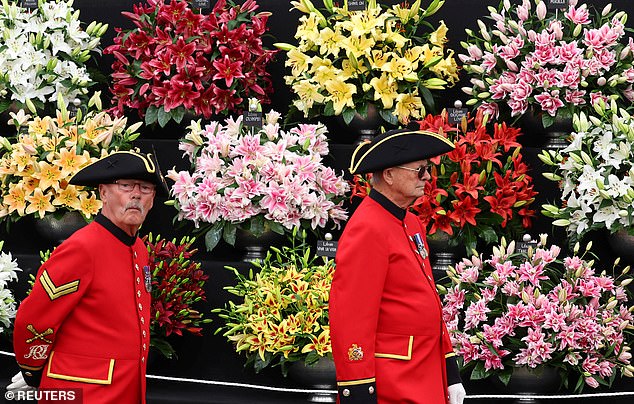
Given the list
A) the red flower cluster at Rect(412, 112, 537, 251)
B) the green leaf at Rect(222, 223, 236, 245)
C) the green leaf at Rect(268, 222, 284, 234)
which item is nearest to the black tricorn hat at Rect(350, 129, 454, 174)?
the red flower cluster at Rect(412, 112, 537, 251)

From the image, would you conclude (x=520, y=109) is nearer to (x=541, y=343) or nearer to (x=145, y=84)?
(x=541, y=343)

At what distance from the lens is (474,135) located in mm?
4016

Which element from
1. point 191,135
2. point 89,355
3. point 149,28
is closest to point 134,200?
point 89,355

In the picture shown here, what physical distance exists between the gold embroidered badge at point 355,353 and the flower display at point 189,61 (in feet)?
6.41

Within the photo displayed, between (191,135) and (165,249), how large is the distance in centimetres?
52

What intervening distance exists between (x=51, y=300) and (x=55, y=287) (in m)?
0.04

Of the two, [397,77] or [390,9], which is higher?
[390,9]

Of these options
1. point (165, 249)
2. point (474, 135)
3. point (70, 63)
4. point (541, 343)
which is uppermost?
point (70, 63)

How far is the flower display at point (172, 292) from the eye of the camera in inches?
152

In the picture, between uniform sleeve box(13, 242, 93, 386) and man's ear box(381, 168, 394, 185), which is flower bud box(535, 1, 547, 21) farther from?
uniform sleeve box(13, 242, 93, 386)

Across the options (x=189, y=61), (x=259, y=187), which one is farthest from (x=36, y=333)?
(x=189, y=61)

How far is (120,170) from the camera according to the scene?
313cm

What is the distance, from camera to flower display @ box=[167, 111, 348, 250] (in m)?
4.00

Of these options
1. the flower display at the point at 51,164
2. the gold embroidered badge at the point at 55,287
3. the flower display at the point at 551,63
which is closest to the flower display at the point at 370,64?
the flower display at the point at 551,63
